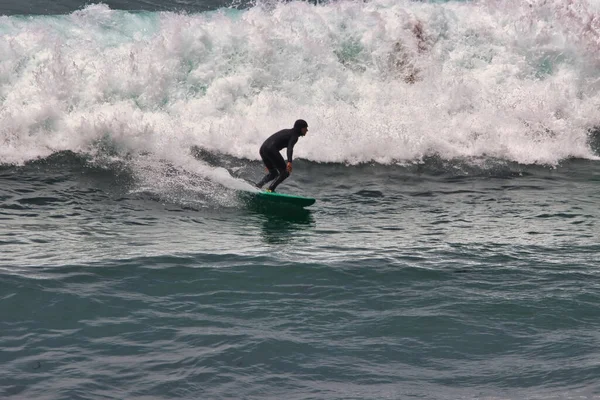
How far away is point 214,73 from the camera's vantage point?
17812 millimetres

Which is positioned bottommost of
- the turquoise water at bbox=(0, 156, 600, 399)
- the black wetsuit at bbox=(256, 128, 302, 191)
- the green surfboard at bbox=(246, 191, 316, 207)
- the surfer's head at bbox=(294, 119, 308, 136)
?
the turquoise water at bbox=(0, 156, 600, 399)

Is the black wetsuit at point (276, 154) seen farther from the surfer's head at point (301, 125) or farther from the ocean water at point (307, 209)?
the ocean water at point (307, 209)

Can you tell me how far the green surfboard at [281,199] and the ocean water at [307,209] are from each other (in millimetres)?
221

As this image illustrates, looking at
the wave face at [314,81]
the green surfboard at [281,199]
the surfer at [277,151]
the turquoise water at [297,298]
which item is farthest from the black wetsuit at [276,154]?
the wave face at [314,81]

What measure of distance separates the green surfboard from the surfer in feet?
1.48

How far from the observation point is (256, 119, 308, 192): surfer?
45.6 ft

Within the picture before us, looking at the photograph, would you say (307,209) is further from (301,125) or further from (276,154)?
(301,125)

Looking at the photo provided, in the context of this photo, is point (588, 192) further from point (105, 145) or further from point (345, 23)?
point (105, 145)

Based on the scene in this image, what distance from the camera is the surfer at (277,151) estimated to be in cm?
1391

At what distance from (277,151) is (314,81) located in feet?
14.8

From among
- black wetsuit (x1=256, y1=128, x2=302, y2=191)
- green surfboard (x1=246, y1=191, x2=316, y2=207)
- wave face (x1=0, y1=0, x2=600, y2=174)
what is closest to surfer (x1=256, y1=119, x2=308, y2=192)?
black wetsuit (x1=256, y1=128, x2=302, y2=191)

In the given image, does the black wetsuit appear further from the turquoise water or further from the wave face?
the wave face

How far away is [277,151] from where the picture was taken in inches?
552

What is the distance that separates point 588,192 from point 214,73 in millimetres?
7839
